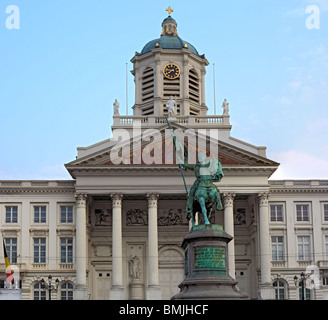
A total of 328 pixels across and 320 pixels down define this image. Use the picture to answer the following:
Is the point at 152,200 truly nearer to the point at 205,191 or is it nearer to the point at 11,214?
the point at 11,214

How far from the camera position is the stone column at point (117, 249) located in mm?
65812

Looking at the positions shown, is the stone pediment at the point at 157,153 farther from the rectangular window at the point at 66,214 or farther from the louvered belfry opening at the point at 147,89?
the louvered belfry opening at the point at 147,89

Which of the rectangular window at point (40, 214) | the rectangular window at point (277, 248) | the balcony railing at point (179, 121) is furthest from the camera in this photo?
the balcony railing at point (179, 121)

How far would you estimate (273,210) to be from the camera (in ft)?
233

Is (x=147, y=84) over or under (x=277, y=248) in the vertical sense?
over

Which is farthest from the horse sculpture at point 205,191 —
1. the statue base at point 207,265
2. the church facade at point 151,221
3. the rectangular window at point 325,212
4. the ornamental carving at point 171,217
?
the rectangular window at point 325,212

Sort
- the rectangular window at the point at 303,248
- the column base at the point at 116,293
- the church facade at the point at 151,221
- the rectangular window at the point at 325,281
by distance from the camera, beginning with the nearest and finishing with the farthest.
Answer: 1. the column base at the point at 116,293
2. the church facade at the point at 151,221
3. the rectangular window at the point at 325,281
4. the rectangular window at the point at 303,248

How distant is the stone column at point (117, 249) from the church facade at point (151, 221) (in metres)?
0.09

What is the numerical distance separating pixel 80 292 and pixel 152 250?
277 inches

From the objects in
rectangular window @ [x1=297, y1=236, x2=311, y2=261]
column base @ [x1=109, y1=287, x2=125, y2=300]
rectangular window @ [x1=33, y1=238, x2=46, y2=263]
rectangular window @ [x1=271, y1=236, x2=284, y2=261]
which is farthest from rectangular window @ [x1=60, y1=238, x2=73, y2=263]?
rectangular window @ [x1=297, y1=236, x2=311, y2=261]

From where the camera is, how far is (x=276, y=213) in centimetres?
7094

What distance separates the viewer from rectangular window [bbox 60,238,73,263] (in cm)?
6931

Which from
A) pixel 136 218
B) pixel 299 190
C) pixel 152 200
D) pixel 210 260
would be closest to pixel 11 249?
pixel 136 218

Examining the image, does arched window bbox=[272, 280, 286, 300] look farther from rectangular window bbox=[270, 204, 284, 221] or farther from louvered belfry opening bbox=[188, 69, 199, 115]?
louvered belfry opening bbox=[188, 69, 199, 115]
